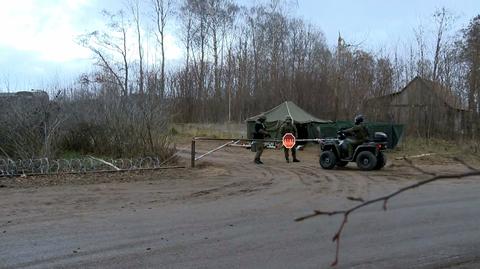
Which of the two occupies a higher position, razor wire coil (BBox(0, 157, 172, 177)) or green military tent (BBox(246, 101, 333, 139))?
green military tent (BBox(246, 101, 333, 139))

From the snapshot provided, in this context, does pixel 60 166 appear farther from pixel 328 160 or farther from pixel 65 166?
pixel 328 160

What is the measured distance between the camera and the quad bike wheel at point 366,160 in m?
17.2

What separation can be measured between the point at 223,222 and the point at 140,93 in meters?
11.8

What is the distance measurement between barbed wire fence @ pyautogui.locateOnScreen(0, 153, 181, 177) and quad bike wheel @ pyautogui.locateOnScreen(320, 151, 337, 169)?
520 centimetres

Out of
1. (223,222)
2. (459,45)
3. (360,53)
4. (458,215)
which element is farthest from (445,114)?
(223,222)

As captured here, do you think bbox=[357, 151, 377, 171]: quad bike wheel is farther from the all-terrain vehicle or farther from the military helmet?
the military helmet

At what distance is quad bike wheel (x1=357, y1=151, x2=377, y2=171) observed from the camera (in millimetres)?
17250

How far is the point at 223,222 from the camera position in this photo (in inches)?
342

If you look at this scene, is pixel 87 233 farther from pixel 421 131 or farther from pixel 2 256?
pixel 421 131

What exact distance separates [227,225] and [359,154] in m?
10.0

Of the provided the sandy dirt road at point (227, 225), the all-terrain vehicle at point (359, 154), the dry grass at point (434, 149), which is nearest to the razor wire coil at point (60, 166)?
the sandy dirt road at point (227, 225)

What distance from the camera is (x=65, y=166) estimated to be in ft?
51.2

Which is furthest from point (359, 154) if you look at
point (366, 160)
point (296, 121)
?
point (296, 121)

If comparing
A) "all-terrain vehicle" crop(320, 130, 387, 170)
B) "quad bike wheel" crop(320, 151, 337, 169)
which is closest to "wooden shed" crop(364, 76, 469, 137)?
"all-terrain vehicle" crop(320, 130, 387, 170)
